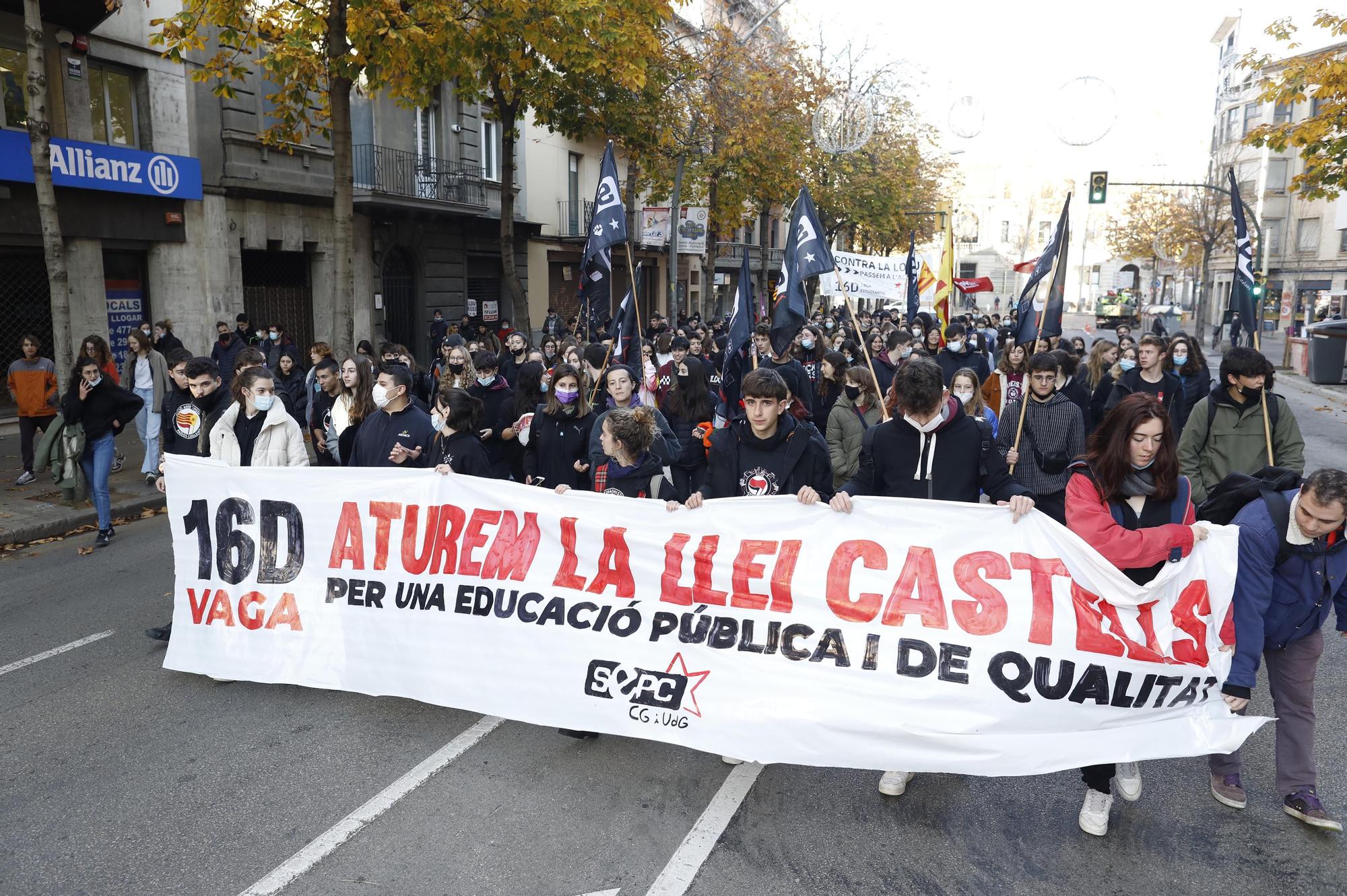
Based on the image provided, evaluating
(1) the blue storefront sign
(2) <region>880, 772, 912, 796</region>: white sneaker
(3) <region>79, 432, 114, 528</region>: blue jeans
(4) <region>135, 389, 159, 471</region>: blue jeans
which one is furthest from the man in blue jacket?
(1) the blue storefront sign

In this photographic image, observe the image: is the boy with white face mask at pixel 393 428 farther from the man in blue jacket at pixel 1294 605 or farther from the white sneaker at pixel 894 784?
the man in blue jacket at pixel 1294 605

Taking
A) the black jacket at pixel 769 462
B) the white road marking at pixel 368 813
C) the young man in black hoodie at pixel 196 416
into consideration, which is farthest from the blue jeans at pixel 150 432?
the black jacket at pixel 769 462

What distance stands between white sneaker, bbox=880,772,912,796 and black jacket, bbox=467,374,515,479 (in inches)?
158

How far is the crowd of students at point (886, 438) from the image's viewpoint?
154 inches

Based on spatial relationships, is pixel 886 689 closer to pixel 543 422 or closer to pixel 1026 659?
pixel 1026 659

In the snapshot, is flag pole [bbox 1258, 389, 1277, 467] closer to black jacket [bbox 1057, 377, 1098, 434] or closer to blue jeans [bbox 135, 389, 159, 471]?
black jacket [bbox 1057, 377, 1098, 434]

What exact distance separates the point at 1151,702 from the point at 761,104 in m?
21.6

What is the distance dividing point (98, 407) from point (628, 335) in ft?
16.3

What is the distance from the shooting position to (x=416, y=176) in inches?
890

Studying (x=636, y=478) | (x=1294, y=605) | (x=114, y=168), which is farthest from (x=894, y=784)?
(x=114, y=168)

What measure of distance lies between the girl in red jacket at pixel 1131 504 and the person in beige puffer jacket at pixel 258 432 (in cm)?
444

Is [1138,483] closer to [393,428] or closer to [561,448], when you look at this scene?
[561,448]

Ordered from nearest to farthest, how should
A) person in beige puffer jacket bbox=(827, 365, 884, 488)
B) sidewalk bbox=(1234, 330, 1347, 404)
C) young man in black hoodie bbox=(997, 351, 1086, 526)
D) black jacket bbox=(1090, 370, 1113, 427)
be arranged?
young man in black hoodie bbox=(997, 351, 1086, 526) → person in beige puffer jacket bbox=(827, 365, 884, 488) → black jacket bbox=(1090, 370, 1113, 427) → sidewalk bbox=(1234, 330, 1347, 404)

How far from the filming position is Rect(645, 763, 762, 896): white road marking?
365cm
